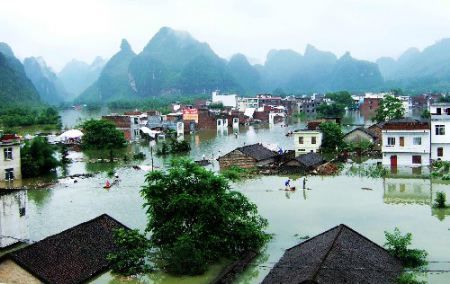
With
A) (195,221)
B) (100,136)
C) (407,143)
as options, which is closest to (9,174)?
(100,136)

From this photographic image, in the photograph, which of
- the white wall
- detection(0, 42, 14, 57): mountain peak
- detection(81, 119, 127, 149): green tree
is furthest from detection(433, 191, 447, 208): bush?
detection(0, 42, 14, 57): mountain peak

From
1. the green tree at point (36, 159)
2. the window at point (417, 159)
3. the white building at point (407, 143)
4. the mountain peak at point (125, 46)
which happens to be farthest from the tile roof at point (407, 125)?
the mountain peak at point (125, 46)

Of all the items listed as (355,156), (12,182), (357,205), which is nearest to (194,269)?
(357,205)

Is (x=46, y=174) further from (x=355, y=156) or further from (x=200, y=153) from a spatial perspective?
(x=355, y=156)

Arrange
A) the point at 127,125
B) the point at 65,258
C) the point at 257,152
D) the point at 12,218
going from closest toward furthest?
the point at 65,258, the point at 12,218, the point at 257,152, the point at 127,125

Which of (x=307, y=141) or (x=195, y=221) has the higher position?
(x=307, y=141)

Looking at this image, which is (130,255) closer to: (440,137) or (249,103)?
(440,137)

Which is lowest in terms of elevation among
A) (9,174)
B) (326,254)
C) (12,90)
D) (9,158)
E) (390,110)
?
(9,174)
